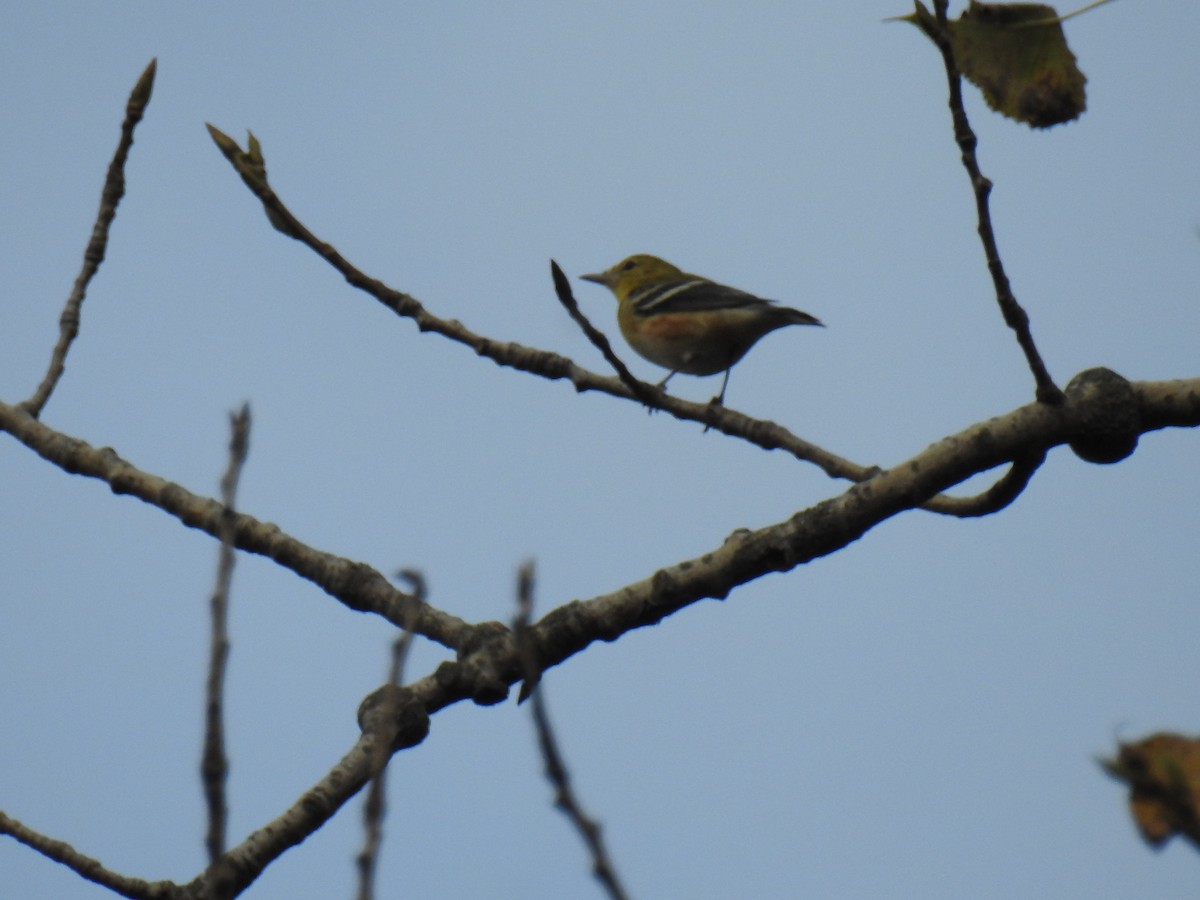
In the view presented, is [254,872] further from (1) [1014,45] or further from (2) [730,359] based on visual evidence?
(2) [730,359]

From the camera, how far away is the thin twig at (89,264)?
4.49 m

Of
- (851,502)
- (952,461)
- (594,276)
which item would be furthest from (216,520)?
(594,276)

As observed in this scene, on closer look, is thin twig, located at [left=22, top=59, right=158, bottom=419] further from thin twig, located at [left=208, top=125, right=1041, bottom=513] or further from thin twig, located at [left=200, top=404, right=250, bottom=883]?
thin twig, located at [left=200, top=404, right=250, bottom=883]

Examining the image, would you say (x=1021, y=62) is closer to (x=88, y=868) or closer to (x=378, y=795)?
(x=378, y=795)

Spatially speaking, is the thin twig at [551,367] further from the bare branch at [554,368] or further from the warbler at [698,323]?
the warbler at [698,323]

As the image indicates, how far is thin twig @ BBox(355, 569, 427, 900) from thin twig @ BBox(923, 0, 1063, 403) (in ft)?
5.87

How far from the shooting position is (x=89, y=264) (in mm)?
4684

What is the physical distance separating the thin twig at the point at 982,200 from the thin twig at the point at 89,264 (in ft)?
8.71

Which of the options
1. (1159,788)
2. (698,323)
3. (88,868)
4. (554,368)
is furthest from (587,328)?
(698,323)

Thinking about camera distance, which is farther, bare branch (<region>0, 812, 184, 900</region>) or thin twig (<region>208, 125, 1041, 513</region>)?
thin twig (<region>208, 125, 1041, 513</region>)

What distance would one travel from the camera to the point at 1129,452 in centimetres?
388

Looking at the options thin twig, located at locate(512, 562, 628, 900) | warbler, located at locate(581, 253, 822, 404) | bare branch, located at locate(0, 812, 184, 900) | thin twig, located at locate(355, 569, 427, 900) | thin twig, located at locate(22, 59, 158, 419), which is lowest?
thin twig, located at locate(512, 562, 628, 900)

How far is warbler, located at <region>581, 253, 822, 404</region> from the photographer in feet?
30.1

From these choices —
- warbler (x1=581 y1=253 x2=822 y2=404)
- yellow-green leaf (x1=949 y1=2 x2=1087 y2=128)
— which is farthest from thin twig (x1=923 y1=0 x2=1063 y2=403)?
warbler (x1=581 y1=253 x2=822 y2=404)
